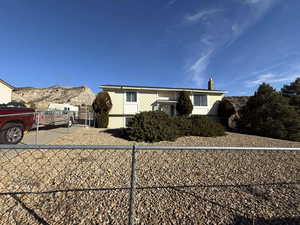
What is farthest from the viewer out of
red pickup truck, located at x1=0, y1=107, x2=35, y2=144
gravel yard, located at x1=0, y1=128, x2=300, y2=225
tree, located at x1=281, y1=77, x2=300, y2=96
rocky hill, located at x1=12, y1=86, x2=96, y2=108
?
rocky hill, located at x1=12, y1=86, x2=96, y2=108

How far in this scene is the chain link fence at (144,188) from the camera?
1.85 meters

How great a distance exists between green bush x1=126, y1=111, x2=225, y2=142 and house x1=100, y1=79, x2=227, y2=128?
7.54 metres

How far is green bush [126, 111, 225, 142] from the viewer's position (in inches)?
270

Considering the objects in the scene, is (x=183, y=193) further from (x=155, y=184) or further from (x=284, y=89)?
(x=284, y=89)

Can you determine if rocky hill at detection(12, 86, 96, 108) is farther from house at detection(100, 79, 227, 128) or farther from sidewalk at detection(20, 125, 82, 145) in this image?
sidewalk at detection(20, 125, 82, 145)

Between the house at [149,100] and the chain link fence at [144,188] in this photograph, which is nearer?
the chain link fence at [144,188]

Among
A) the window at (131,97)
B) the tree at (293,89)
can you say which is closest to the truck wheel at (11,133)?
the window at (131,97)

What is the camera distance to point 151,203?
7.16 feet

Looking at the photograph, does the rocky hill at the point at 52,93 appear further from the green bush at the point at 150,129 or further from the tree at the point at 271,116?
the tree at the point at 271,116

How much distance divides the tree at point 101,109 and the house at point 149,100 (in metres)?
0.96

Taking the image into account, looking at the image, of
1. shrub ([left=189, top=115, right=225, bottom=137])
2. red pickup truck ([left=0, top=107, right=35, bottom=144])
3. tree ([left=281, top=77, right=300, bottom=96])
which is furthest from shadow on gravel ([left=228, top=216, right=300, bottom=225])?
tree ([left=281, top=77, right=300, bottom=96])

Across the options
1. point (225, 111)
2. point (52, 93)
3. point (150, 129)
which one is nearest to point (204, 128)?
point (150, 129)

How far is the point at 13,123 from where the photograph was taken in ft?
15.8

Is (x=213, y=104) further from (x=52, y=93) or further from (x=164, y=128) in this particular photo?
(x=52, y=93)
